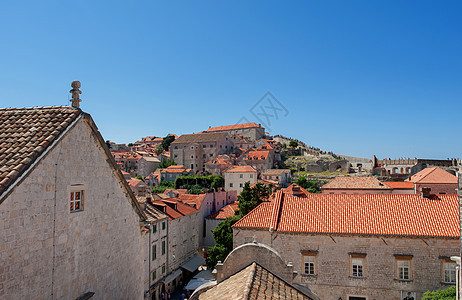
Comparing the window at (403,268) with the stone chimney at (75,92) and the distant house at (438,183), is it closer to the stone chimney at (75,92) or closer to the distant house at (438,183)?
the stone chimney at (75,92)

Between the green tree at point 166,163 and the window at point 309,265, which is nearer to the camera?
the window at point 309,265

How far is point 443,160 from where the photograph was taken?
74562 mm

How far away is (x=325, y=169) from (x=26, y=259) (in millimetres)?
88739

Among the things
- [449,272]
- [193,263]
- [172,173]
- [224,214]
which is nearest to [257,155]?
[172,173]

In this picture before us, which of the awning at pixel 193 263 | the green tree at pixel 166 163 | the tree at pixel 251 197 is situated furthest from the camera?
the green tree at pixel 166 163

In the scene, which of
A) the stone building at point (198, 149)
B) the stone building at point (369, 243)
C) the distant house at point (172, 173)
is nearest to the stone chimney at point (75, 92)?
the stone building at point (369, 243)

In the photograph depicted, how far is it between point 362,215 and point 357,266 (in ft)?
11.0

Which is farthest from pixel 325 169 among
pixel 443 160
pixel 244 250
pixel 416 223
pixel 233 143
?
pixel 244 250

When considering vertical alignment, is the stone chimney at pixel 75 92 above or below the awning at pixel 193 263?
above

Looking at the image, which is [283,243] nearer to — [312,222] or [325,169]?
[312,222]

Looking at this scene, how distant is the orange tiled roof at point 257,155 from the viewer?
9007 centimetres

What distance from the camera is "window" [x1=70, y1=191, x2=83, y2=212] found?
22.4ft

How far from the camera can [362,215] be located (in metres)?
20.9

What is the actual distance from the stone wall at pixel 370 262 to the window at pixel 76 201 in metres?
15.7
